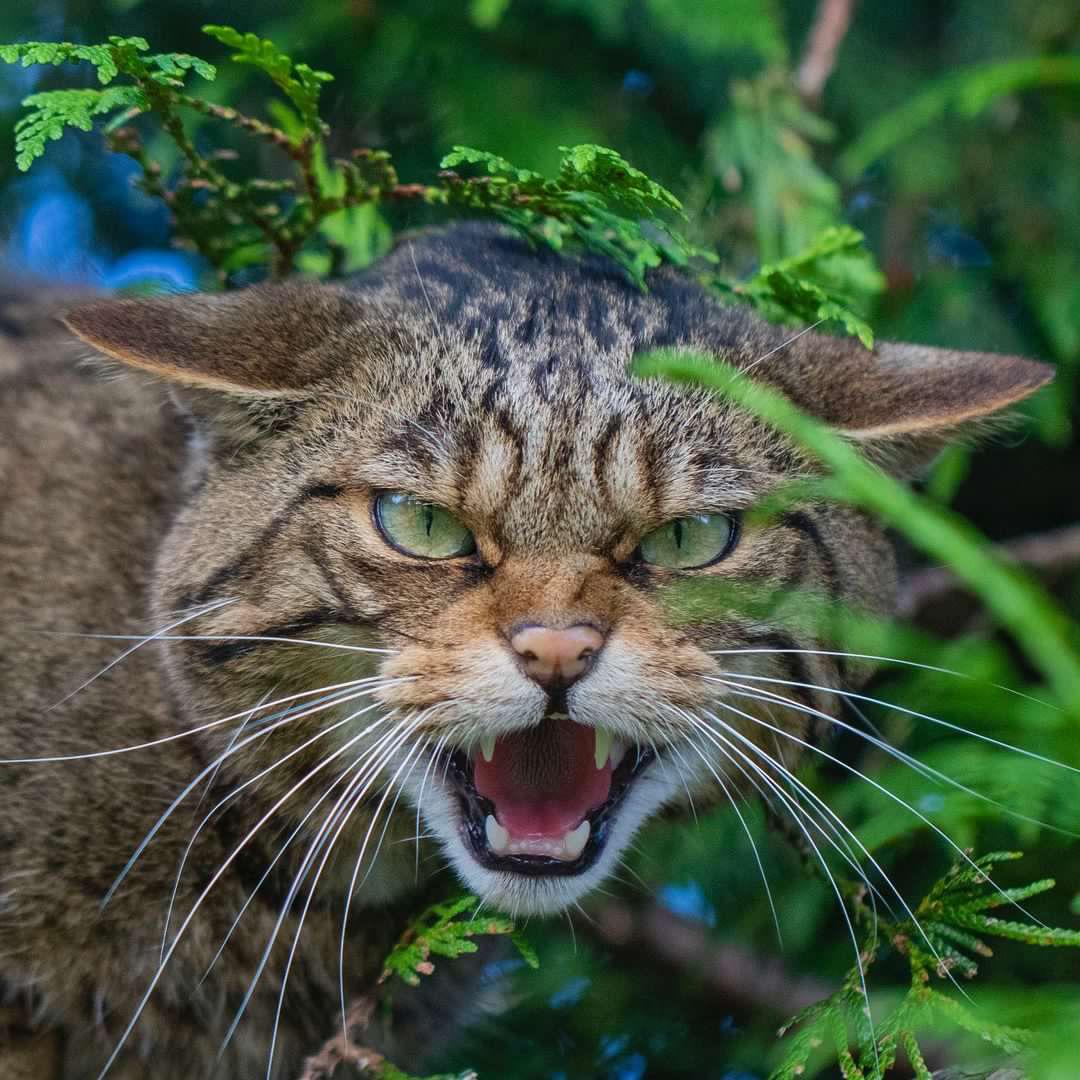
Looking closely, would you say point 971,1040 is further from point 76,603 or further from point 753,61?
point 753,61

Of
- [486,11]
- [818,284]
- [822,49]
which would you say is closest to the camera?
[818,284]

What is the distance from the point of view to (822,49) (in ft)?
9.45

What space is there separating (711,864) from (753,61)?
1894 mm

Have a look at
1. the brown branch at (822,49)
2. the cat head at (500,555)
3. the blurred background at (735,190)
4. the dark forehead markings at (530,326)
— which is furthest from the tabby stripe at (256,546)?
the brown branch at (822,49)

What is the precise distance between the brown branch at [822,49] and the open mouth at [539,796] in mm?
1702

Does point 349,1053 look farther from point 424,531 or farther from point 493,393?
point 493,393

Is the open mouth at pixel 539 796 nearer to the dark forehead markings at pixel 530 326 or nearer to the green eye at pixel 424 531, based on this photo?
the green eye at pixel 424 531

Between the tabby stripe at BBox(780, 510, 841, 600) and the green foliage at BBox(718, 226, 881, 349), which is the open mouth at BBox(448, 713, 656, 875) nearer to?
the tabby stripe at BBox(780, 510, 841, 600)

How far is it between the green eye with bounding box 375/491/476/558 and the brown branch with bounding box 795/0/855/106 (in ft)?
5.09

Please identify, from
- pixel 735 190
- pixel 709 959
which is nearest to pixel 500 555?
pixel 735 190

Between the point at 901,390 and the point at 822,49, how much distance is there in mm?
1170

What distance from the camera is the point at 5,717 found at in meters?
2.18

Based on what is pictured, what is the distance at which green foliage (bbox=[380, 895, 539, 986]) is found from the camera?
73.0 inches

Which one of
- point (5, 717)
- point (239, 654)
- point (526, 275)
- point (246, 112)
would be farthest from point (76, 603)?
point (246, 112)
